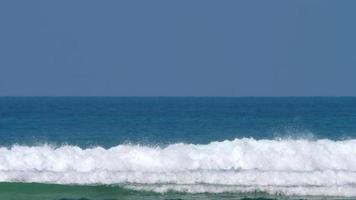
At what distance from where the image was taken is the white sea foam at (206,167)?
22.4 metres

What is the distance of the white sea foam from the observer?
73.4 ft

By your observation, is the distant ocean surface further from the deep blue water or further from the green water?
the deep blue water

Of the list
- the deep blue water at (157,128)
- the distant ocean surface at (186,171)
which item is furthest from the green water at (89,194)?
the deep blue water at (157,128)

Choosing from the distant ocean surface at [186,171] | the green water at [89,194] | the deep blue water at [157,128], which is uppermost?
the deep blue water at [157,128]

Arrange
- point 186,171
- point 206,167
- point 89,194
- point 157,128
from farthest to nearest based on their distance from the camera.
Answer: point 157,128 → point 206,167 → point 186,171 → point 89,194

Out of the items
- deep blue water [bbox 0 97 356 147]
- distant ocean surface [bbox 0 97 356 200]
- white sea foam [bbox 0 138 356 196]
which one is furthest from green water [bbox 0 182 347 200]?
deep blue water [bbox 0 97 356 147]

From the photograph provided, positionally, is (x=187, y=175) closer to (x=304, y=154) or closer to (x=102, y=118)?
(x=304, y=154)

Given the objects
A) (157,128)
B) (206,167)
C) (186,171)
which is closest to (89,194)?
(186,171)

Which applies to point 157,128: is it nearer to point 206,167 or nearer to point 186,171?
point 206,167

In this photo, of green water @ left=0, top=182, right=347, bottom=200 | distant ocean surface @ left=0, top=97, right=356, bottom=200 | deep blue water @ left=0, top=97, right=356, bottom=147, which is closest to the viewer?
green water @ left=0, top=182, right=347, bottom=200

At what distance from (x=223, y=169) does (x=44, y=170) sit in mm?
5015

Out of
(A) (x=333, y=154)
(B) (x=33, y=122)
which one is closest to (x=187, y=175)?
(A) (x=333, y=154)

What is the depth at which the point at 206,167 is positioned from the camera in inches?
971

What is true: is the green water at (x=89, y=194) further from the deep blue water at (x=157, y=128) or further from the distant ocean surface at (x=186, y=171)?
the deep blue water at (x=157, y=128)
